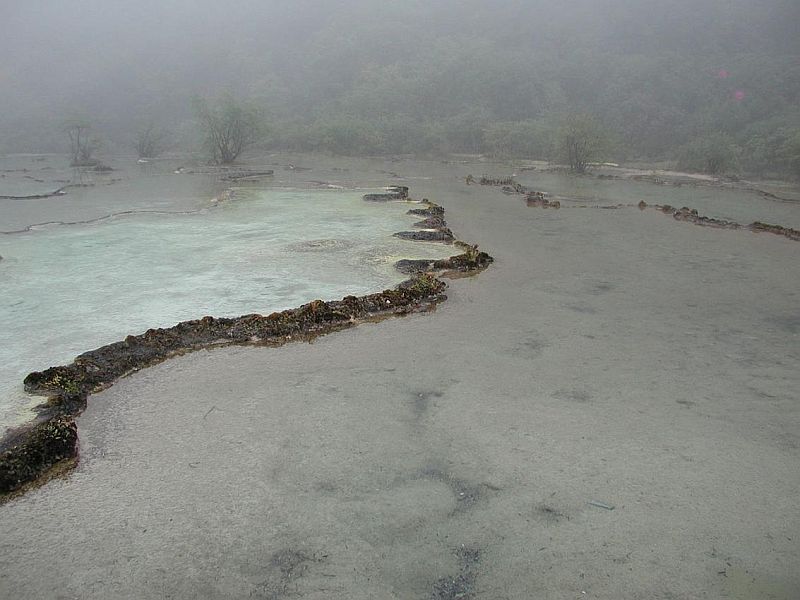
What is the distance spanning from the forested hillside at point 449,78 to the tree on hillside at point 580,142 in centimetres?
85

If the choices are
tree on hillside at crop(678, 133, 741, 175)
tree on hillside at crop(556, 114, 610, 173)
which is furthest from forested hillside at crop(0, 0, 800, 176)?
tree on hillside at crop(556, 114, 610, 173)

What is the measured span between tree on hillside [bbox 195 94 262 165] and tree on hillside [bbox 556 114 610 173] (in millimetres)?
12206

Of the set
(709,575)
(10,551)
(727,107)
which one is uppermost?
(727,107)

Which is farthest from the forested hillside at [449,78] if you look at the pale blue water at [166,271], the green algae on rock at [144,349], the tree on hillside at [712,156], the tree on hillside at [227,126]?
the green algae on rock at [144,349]

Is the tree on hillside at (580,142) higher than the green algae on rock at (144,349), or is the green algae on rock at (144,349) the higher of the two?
the tree on hillside at (580,142)

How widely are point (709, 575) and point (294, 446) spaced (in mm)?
2388

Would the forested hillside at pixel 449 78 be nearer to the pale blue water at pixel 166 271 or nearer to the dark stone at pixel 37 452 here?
the pale blue water at pixel 166 271

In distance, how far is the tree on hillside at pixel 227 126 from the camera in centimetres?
2643

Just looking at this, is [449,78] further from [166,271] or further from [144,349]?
[144,349]

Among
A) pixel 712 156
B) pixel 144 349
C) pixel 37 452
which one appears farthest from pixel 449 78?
pixel 37 452

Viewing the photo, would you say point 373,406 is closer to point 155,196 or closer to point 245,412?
point 245,412

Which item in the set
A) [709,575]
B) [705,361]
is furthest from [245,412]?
[705,361]

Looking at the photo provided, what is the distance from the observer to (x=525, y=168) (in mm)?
25219

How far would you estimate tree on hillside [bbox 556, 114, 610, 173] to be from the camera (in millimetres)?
23031
